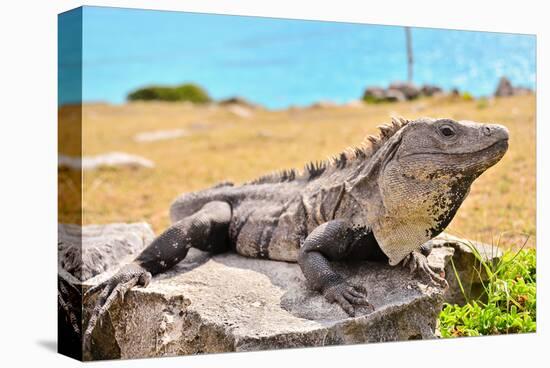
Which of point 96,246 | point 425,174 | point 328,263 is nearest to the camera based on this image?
point 425,174

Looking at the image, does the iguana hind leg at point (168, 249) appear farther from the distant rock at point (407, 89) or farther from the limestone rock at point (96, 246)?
the distant rock at point (407, 89)

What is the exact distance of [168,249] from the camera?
295 inches

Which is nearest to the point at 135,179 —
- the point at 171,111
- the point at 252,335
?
the point at 171,111

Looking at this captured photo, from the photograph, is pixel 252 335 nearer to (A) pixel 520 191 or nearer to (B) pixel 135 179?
(A) pixel 520 191

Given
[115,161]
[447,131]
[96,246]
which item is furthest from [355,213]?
[115,161]

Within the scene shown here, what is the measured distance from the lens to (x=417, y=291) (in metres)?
6.71

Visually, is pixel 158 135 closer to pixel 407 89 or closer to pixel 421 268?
pixel 407 89

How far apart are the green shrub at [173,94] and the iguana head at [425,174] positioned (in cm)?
1712

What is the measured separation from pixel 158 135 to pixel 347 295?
39.0 ft

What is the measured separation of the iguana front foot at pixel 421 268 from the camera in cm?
693

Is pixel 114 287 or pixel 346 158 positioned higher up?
pixel 346 158

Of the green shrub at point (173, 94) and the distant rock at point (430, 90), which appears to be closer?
the distant rock at point (430, 90)

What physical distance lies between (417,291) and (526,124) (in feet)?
16.8

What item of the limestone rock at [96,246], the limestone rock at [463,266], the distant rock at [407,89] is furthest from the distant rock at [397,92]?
the limestone rock at [96,246]
